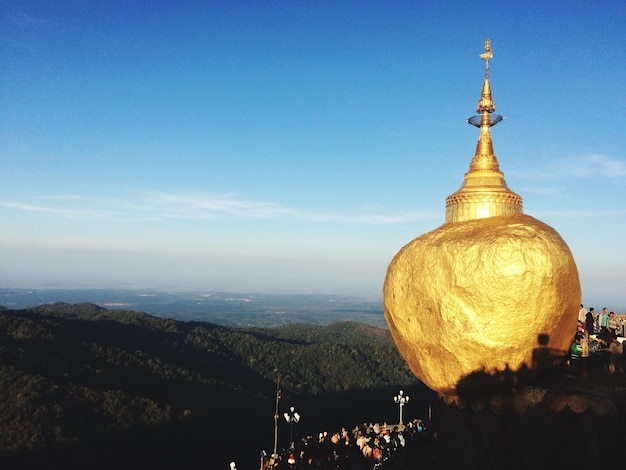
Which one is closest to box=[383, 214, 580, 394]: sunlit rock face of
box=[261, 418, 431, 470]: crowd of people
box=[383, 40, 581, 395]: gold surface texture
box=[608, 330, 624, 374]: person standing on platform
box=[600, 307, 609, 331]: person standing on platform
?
box=[383, 40, 581, 395]: gold surface texture

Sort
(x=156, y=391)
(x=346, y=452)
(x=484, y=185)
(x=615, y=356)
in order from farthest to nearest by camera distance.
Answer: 1. (x=156, y=391)
2. (x=346, y=452)
3. (x=484, y=185)
4. (x=615, y=356)

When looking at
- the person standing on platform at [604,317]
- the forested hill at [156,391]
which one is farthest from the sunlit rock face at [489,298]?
the forested hill at [156,391]

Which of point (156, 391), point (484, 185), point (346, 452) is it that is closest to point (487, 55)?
point (484, 185)

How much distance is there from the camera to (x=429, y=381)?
36.1 ft

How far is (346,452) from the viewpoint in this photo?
18.7 meters

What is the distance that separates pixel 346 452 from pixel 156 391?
→ 80.2 feet

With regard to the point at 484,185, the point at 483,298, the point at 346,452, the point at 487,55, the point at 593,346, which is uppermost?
the point at 487,55

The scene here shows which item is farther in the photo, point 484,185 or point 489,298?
point 484,185

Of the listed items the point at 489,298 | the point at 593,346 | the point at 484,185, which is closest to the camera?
the point at 489,298

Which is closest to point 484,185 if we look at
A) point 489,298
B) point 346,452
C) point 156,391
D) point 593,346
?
point 489,298

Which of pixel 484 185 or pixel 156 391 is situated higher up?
pixel 484 185

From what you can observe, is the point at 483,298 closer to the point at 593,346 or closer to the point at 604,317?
the point at 593,346

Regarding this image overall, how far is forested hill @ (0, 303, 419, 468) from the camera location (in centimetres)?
2844

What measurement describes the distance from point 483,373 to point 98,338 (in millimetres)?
47906
